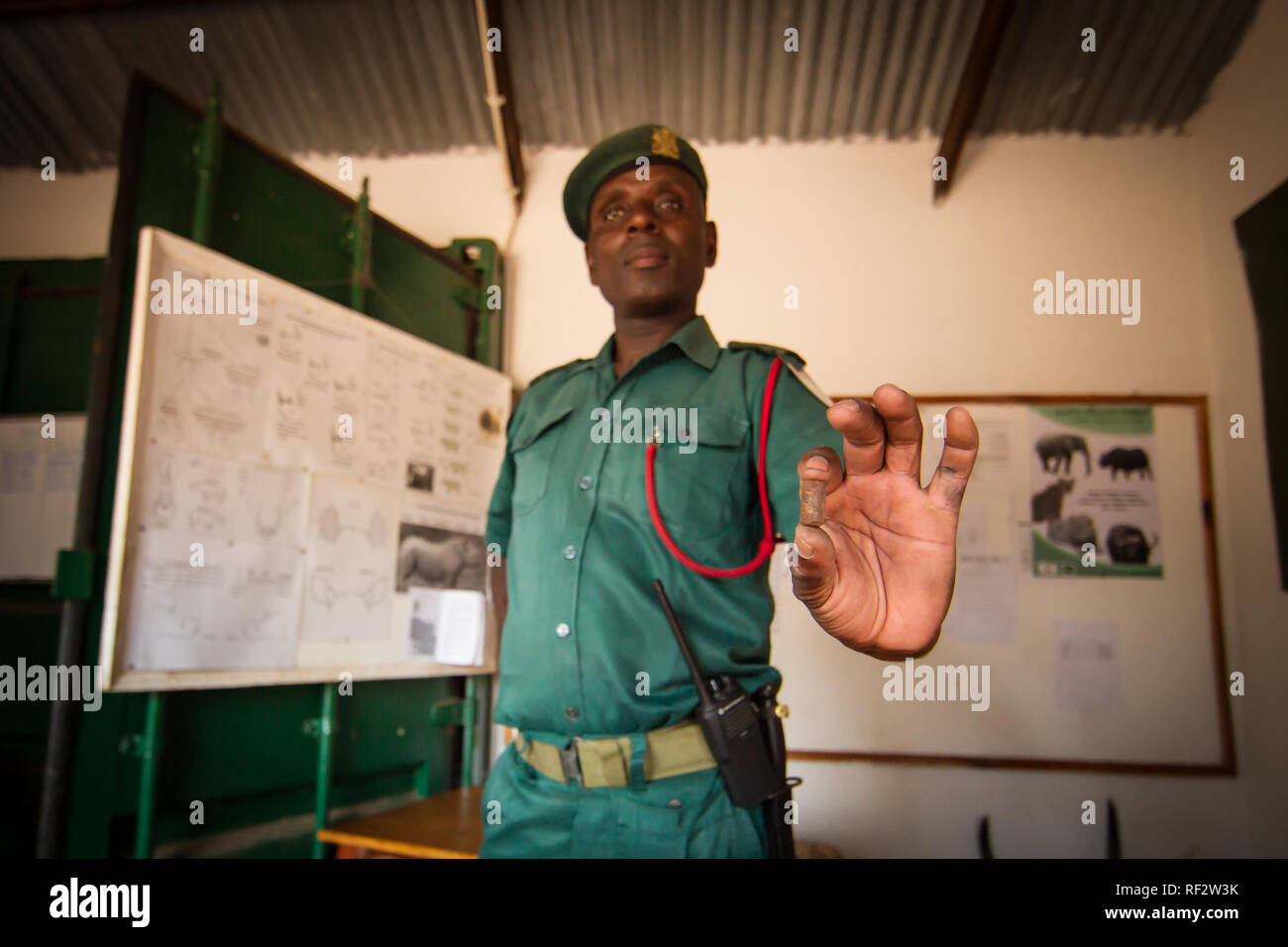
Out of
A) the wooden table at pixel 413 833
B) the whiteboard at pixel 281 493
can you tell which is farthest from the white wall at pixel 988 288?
the wooden table at pixel 413 833

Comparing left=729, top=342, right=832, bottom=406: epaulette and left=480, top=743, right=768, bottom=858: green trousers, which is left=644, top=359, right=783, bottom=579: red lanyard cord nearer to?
left=729, top=342, right=832, bottom=406: epaulette

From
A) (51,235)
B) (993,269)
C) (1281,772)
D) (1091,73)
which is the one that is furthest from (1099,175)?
(51,235)

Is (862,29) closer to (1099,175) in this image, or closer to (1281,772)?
(1099,175)

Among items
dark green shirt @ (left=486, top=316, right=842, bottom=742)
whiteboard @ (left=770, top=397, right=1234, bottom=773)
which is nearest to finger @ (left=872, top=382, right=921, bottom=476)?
dark green shirt @ (left=486, top=316, right=842, bottom=742)

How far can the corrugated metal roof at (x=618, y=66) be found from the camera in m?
1.91

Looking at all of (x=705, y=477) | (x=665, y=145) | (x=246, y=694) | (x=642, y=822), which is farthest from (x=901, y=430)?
(x=246, y=694)

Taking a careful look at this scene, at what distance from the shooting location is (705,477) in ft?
3.06

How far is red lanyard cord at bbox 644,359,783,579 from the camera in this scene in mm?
884

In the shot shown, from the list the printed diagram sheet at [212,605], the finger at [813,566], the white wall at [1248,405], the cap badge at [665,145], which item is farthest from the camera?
the white wall at [1248,405]

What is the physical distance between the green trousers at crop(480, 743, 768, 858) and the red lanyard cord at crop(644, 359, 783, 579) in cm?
24

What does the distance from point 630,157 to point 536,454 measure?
18.8 inches

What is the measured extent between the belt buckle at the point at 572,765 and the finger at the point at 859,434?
48cm

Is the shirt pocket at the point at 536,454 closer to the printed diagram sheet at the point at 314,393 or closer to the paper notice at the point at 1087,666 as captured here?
the printed diagram sheet at the point at 314,393

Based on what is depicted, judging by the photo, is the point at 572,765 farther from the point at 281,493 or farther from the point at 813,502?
the point at 281,493
